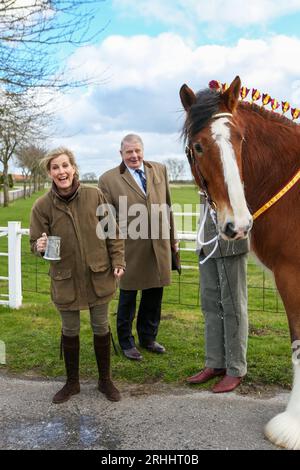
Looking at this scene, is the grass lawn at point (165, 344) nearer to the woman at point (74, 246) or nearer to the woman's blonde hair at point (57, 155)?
the woman at point (74, 246)

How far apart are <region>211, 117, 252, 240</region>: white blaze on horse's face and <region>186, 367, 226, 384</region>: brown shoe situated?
178 centimetres

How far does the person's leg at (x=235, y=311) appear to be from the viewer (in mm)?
3582

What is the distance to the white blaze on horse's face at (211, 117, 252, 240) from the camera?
2334 millimetres

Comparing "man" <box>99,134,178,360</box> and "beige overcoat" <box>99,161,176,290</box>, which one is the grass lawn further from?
"beige overcoat" <box>99,161,176,290</box>

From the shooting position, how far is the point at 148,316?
446 cm

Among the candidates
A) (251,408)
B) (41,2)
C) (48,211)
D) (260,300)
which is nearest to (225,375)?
(251,408)

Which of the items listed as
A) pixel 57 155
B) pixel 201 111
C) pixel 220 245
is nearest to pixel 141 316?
pixel 220 245

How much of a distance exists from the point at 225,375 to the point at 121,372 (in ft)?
2.99

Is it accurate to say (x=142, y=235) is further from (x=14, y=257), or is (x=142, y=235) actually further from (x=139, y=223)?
(x=14, y=257)

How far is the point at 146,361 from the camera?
4.15 meters

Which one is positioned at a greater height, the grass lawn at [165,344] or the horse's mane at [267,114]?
the horse's mane at [267,114]

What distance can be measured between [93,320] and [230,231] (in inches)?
63.4

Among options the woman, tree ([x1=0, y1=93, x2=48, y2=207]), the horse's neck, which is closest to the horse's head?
the horse's neck

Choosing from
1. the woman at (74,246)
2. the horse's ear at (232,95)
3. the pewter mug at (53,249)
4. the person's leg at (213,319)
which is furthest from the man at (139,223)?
the horse's ear at (232,95)
